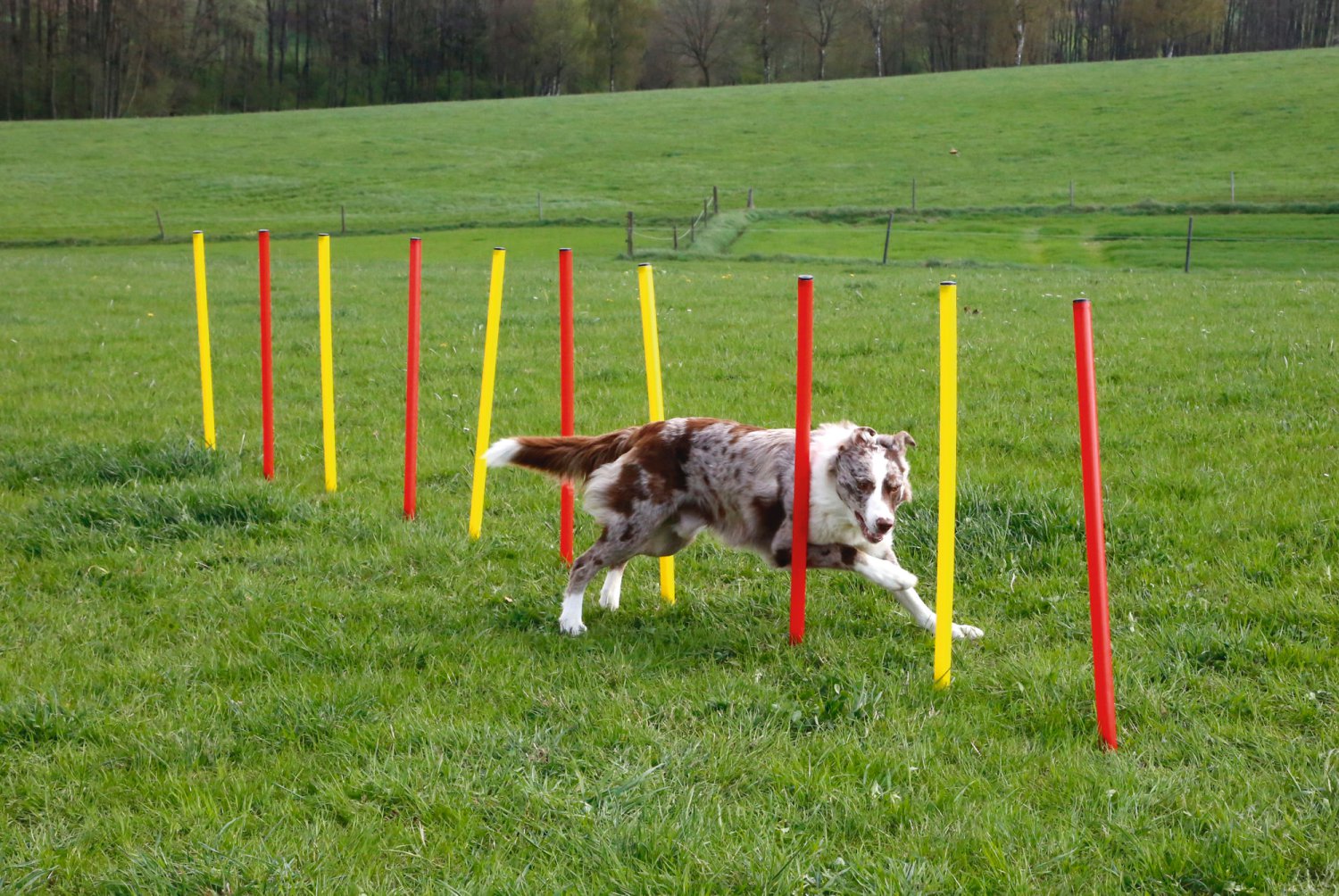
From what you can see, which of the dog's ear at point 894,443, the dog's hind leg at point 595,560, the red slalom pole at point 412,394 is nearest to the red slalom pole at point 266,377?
the red slalom pole at point 412,394

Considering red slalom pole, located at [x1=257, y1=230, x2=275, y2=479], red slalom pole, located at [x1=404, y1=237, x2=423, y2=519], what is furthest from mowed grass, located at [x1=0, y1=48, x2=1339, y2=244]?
red slalom pole, located at [x1=404, y1=237, x2=423, y2=519]

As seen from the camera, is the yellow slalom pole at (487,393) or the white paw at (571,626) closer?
the white paw at (571,626)

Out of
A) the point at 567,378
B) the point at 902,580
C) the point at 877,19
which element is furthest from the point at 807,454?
the point at 877,19

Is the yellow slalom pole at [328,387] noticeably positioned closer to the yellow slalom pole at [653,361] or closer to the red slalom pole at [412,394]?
the red slalom pole at [412,394]

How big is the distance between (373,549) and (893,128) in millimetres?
53805

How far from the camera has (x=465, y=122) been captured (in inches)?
2552

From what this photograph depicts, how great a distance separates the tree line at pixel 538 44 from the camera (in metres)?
83.1

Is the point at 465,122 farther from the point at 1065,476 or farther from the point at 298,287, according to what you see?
the point at 1065,476

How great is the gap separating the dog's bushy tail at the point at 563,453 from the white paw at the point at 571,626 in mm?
810

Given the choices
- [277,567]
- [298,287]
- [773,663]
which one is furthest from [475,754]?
[298,287]

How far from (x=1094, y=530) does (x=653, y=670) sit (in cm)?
206

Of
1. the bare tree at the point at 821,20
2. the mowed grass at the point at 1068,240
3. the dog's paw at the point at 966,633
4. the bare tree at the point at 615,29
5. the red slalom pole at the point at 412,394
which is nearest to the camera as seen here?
the dog's paw at the point at 966,633

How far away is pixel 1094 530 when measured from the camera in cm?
441

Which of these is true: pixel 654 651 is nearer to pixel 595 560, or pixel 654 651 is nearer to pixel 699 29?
pixel 595 560
